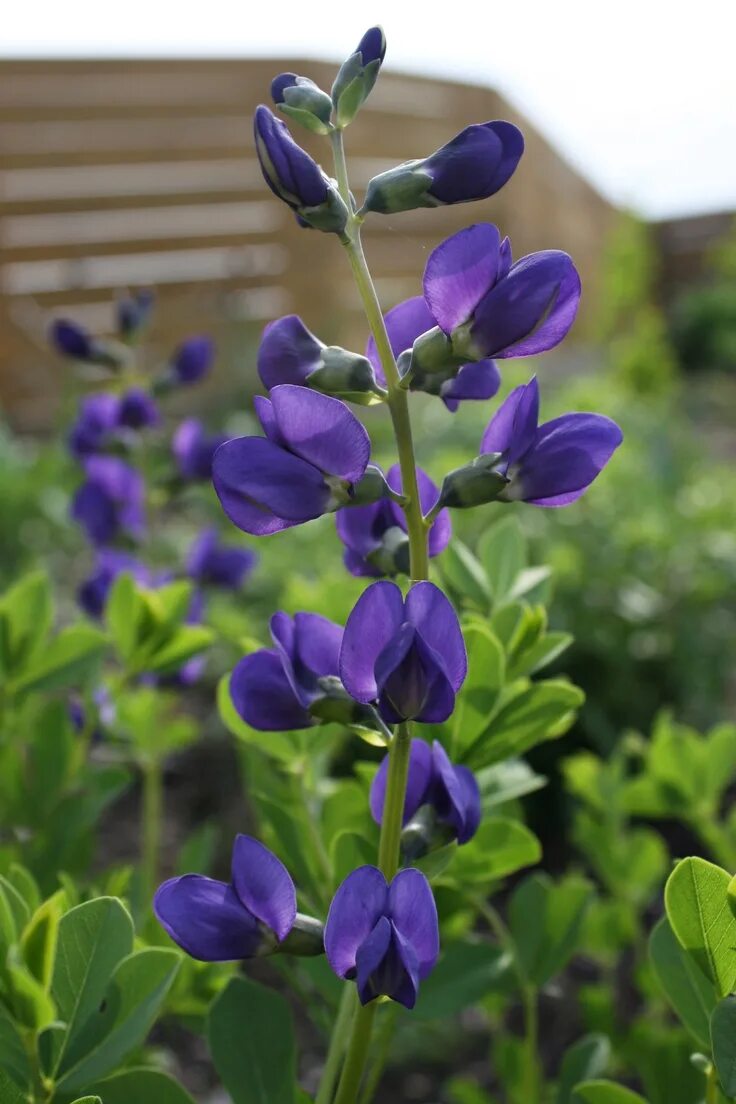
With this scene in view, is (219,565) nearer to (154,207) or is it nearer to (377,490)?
(377,490)

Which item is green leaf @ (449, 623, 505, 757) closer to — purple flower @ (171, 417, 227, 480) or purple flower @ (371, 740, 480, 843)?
purple flower @ (371, 740, 480, 843)

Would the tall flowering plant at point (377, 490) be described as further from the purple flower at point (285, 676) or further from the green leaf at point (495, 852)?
the green leaf at point (495, 852)

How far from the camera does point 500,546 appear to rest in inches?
32.9

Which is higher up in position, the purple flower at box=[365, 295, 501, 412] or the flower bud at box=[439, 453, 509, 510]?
the purple flower at box=[365, 295, 501, 412]

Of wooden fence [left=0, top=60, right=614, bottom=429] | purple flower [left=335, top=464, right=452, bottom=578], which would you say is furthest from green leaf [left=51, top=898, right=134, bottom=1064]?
wooden fence [left=0, top=60, right=614, bottom=429]

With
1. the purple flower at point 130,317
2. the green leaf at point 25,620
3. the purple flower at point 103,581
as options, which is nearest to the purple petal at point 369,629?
the green leaf at point 25,620

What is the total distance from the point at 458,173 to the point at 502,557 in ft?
1.08

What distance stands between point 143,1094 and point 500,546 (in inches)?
17.2

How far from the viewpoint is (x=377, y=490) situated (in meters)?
0.55

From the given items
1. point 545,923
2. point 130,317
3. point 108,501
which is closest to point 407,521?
point 545,923

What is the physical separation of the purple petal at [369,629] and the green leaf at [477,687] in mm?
142

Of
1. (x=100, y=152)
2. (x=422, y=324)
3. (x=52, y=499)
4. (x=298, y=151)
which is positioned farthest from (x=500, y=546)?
(x=100, y=152)

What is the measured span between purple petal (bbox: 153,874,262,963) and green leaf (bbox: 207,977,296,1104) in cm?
8

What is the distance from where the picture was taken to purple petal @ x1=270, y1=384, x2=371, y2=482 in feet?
1.71
